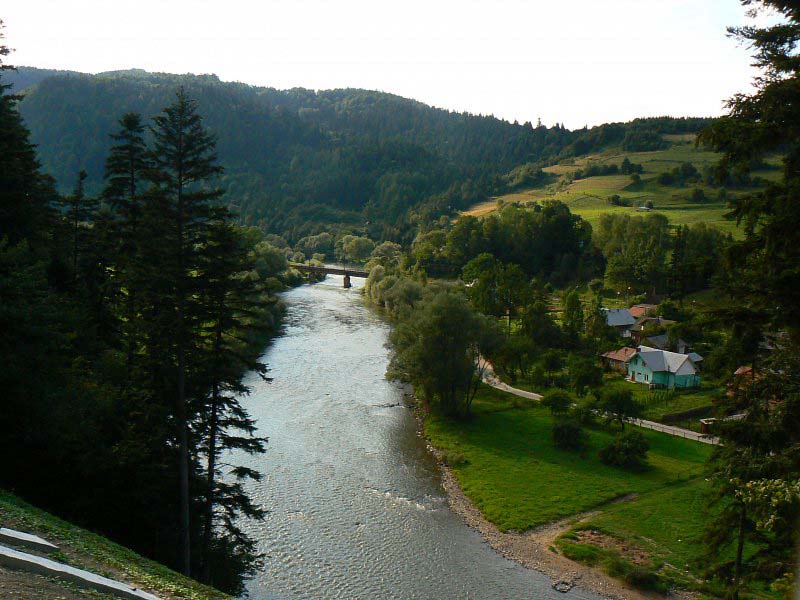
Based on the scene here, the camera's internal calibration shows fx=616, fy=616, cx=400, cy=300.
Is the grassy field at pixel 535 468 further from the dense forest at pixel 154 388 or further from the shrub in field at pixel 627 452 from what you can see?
the dense forest at pixel 154 388

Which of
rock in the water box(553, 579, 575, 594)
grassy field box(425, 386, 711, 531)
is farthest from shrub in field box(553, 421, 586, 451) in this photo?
rock in the water box(553, 579, 575, 594)

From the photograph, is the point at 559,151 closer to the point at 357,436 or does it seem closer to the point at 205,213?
the point at 357,436

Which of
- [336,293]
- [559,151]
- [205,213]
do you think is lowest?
[336,293]

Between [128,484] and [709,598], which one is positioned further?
[709,598]

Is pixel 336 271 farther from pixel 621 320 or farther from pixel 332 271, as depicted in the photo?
pixel 621 320

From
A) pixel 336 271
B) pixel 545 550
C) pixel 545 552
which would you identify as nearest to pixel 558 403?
pixel 545 550

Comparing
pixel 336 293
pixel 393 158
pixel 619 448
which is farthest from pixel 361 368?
pixel 393 158
